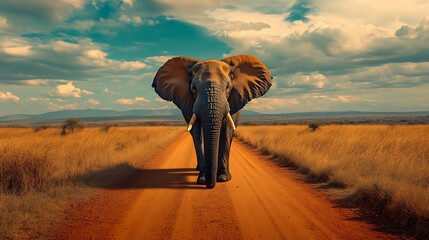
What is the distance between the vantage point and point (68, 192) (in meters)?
8.37

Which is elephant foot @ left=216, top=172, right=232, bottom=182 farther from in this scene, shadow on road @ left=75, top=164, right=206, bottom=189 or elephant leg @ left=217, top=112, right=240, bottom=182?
shadow on road @ left=75, top=164, right=206, bottom=189

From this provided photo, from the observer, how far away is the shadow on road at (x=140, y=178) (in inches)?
384

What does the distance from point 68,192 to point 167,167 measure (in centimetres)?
549

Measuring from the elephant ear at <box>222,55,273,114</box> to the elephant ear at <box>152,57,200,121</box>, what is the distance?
48.0 inches

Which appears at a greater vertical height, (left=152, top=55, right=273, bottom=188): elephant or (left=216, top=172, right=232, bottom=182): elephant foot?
(left=152, top=55, right=273, bottom=188): elephant

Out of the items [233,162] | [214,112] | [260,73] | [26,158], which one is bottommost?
[233,162]

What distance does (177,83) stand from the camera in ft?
37.3

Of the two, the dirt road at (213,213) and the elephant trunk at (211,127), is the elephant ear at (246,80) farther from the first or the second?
the dirt road at (213,213)

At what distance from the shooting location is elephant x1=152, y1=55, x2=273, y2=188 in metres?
9.12

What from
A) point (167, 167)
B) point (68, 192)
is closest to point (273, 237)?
point (68, 192)

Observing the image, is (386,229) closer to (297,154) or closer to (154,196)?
(154,196)

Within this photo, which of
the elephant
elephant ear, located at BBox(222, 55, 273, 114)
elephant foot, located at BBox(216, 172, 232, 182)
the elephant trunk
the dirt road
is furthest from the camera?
elephant ear, located at BBox(222, 55, 273, 114)

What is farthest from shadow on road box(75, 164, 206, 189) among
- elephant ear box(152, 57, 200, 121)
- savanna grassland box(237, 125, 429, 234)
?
savanna grassland box(237, 125, 429, 234)

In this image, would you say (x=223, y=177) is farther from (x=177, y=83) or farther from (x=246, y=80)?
(x=177, y=83)
